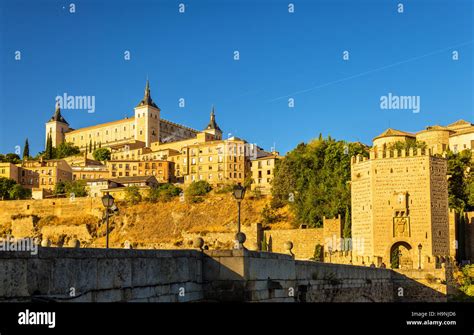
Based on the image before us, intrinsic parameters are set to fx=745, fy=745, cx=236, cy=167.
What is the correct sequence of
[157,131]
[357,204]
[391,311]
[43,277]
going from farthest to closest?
1. [157,131]
2. [357,204]
3. [391,311]
4. [43,277]

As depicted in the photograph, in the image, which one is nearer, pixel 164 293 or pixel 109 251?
pixel 109 251

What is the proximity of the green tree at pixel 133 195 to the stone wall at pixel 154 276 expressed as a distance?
6241cm

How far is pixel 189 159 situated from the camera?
348 feet

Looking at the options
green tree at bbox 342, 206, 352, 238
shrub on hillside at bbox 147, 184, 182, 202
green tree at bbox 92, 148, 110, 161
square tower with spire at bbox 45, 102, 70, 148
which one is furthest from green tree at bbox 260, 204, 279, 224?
square tower with spire at bbox 45, 102, 70, 148

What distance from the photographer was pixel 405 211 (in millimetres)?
42938

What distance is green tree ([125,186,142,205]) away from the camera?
269ft

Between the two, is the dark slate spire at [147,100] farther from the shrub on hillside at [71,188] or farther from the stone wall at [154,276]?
the stone wall at [154,276]

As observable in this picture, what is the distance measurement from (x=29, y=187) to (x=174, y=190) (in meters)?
36.6

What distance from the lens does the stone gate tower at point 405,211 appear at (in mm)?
42781

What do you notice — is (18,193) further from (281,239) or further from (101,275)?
(101,275)

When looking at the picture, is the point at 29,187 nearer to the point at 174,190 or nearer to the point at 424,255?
the point at 174,190

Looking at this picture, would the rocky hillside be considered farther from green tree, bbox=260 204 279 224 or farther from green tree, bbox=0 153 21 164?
green tree, bbox=0 153 21 164

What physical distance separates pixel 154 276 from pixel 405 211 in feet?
108

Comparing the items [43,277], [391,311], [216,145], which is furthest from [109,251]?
[216,145]
